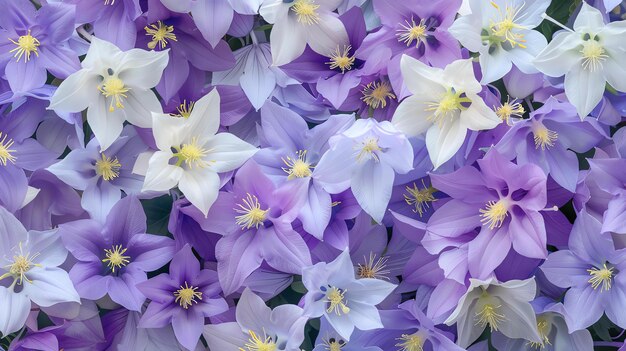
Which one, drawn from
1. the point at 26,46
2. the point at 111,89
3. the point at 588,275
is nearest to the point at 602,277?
the point at 588,275

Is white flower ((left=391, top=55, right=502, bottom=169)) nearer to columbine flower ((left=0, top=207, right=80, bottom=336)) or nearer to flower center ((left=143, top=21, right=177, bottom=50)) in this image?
flower center ((left=143, top=21, right=177, bottom=50))

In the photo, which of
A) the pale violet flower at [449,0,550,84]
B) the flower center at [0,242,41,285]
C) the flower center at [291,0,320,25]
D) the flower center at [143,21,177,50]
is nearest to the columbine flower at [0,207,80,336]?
the flower center at [0,242,41,285]

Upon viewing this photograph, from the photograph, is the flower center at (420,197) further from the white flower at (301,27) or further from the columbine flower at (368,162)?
the white flower at (301,27)

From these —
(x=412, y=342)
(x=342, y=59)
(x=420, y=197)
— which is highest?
(x=342, y=59)

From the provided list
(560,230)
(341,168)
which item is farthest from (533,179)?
(341,168)

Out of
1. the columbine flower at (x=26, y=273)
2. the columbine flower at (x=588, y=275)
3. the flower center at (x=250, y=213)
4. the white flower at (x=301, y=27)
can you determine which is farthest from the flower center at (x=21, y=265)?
the columbine flower at (x=588, y=275)

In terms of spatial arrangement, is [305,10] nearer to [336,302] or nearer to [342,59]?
[342,59]

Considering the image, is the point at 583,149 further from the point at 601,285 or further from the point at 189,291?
the point at 189,291
